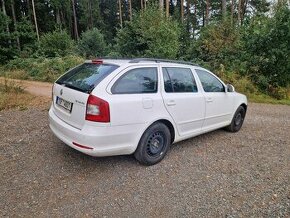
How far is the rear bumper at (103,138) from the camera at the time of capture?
3482 millimetres

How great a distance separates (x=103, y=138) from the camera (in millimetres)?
3502

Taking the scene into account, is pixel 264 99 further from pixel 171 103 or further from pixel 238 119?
Answer: pixel 171 103

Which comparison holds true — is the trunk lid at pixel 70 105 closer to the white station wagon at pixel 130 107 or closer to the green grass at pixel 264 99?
the white station wagon at pixel 130 107

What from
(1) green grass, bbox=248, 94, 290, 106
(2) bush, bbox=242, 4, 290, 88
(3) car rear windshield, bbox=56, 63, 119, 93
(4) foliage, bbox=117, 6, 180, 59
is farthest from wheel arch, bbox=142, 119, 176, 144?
(4) foliage, bbox=117, 6, 180, 59

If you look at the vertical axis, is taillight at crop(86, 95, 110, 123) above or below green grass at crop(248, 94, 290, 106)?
above

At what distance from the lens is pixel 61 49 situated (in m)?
23.5

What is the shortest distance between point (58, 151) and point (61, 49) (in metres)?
20.8

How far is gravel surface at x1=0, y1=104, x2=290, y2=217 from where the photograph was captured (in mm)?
3161

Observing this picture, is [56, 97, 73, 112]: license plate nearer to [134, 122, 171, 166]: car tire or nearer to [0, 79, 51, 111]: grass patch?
[134, 122, 171, 166]: car tire

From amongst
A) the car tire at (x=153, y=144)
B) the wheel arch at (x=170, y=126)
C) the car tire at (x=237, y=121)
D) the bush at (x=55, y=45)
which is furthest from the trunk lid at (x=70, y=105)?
the bush at (x=55, y=45)

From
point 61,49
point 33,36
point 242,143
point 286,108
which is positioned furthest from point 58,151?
point 33,36

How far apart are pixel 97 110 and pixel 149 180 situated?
1.31 m

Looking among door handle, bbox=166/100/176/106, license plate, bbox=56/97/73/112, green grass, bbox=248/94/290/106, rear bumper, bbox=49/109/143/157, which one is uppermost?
license plate, bbox=56/97/73/112

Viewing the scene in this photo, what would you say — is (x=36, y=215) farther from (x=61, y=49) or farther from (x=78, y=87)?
(x=61, y=49)
